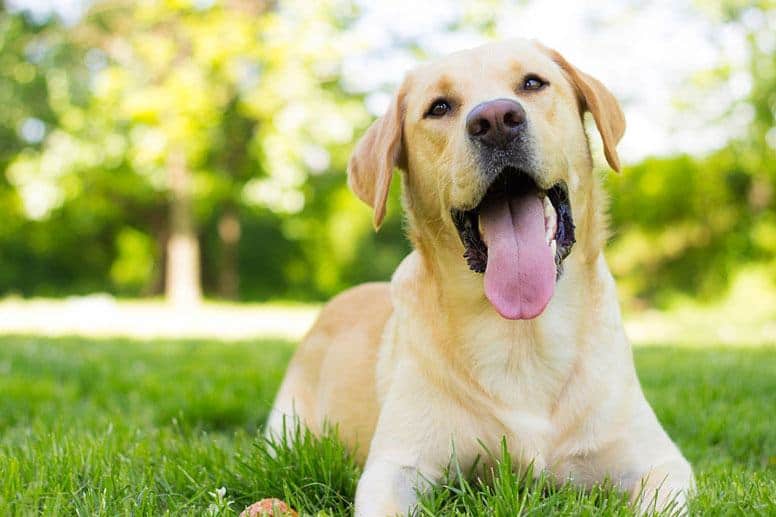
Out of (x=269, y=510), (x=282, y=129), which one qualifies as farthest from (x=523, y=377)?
(x=282, y=129)

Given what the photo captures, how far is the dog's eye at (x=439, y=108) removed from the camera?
2.97 meters

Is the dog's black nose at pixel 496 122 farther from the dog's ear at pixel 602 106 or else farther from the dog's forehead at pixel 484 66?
the dog's ear at pixel 602 106

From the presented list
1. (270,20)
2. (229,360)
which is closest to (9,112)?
(270,20)

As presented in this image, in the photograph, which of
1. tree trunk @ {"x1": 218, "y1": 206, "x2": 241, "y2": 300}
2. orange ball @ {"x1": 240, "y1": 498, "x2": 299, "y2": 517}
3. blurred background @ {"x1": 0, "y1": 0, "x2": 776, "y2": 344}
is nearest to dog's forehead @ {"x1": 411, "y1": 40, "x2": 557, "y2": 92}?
orange ball @ {"x1": 240, "y1": 498, "x2": 299, "y2": 517}

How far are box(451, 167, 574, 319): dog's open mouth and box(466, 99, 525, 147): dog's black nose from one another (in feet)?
0.38

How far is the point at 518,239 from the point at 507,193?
0.17 m

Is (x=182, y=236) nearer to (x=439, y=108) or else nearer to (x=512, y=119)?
(x=439, y=108)

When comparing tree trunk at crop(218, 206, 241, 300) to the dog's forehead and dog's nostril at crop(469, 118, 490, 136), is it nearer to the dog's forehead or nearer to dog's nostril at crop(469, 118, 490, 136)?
the dog's forehead

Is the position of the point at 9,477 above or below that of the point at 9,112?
below

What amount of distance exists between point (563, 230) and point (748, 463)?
1.39 m

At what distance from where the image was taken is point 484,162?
104 inches

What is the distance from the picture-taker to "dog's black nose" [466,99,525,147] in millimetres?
2525

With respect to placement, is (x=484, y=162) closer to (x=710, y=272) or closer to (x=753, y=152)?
(x=710, y=272)

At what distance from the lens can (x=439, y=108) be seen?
9.78 ft
